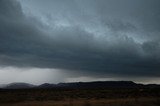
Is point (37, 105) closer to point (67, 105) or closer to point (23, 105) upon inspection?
point (23, 105)

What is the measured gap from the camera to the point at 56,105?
110 ft

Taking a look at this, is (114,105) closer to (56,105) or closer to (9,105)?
(56,105)

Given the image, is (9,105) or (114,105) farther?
(9,105)

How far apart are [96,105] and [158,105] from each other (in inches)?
329

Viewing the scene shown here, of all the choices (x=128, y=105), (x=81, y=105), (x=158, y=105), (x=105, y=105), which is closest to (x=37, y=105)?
(x=81, y=105)

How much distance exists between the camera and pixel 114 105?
32.0 meters

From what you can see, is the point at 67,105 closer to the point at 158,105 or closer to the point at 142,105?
the point at 142,105

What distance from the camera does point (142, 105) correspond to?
32656 mm

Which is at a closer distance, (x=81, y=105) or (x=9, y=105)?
(x=81, y=105)

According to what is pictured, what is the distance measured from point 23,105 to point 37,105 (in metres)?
2.00

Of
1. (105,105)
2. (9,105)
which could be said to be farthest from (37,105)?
(105,105)

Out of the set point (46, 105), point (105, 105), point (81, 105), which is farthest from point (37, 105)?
point (105, 105)

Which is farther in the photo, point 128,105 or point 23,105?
point 23,105

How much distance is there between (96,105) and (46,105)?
7.06 meters
